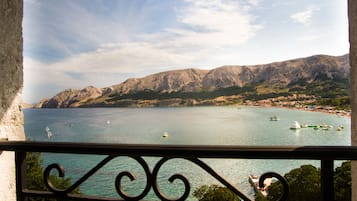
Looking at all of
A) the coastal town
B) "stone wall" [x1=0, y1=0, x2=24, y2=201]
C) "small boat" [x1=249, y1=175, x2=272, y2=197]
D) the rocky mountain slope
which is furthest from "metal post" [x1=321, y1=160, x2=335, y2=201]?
the rocky mountain slope

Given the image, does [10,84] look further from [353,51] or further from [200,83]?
[200,83]

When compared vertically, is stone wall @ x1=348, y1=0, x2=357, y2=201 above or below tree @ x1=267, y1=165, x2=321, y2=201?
above

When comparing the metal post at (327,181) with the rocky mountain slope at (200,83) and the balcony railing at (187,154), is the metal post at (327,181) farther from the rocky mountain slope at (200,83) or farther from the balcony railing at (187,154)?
the rocky mountain slope at (200,83)

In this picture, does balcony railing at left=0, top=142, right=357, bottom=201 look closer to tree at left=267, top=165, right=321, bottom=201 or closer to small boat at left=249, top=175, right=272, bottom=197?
small boat at left=249, top=175, right=272, bottom=197

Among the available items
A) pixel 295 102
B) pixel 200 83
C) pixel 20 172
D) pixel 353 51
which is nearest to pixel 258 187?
pixel 353 51

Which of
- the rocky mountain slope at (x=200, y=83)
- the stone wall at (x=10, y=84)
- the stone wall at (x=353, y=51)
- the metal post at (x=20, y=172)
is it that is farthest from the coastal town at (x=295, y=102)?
the metal post at (x=20, y=172)

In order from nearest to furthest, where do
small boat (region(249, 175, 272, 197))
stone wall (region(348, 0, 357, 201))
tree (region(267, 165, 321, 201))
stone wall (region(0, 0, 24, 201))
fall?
small boat (region(249, 175, 272, 197))
stone wall (region(348, 0, 357, 201))
stone wall (region(0, 0, 24, 201))
tree (region(267, 165, 321, 201))
